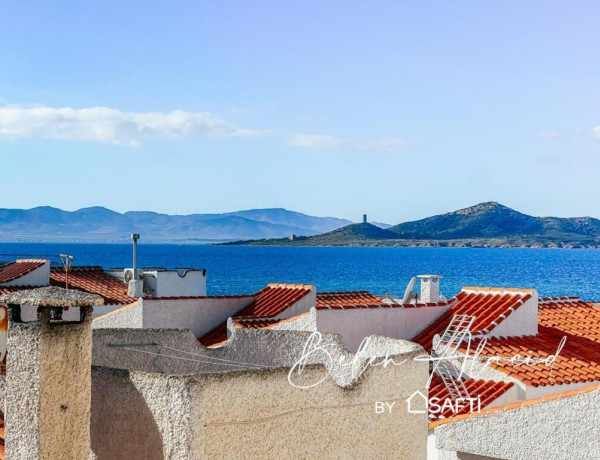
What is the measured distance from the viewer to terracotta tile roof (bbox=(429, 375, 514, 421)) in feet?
46.5

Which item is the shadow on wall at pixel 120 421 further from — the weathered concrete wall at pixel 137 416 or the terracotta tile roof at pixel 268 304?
the terracotta tile roof at pixel 268 304

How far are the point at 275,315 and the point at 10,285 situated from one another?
447 inches

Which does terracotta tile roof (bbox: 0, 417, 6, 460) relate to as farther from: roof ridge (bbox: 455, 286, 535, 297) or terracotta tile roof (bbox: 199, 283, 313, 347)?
roof ridge (bbox: 455, 286, 535, 297)

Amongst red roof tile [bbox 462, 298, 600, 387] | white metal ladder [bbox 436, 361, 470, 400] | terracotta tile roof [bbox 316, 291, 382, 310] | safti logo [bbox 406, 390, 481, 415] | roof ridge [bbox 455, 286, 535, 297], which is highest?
roof ridge [bbox 455, 286, 535, 297]

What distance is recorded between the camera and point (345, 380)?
10.2 metres

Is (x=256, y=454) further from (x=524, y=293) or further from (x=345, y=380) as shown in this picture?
(x=524, y=293)

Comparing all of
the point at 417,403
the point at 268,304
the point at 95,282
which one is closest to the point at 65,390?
the point at 417,403

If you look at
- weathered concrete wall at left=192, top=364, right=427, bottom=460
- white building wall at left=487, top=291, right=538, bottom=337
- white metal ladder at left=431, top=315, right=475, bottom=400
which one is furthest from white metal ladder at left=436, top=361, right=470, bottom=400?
weathered concrete wall at left=192, top=364, right=427, bottom=460

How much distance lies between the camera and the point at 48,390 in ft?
22.6

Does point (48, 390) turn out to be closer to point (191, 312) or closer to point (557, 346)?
point (191, 312)

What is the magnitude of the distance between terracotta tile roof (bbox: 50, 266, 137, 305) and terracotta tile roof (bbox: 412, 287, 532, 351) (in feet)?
37.8

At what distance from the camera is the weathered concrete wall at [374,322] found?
17.0 m

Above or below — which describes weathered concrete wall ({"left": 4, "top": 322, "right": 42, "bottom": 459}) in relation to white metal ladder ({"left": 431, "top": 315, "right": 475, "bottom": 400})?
above

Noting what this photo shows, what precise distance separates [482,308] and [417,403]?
10.1 metres
